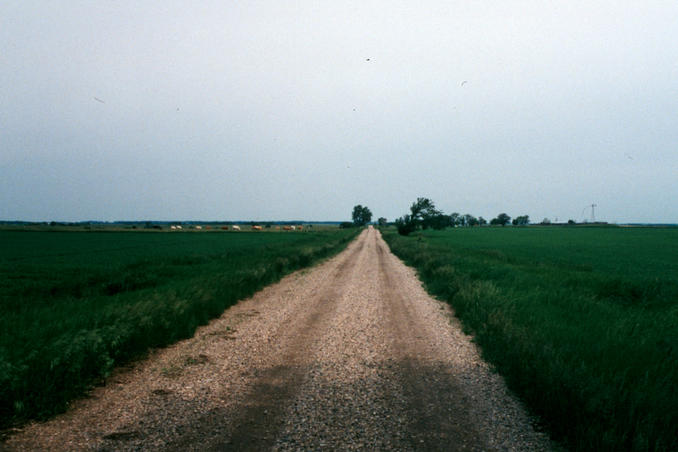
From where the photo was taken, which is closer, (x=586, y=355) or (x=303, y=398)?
(x=303, y=398)

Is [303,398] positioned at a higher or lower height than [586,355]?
lower

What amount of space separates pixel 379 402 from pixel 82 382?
4944mm

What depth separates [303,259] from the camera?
2723cm

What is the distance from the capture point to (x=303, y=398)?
224 inches

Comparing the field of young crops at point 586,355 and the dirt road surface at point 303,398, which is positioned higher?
the field of young crops at point 586,355

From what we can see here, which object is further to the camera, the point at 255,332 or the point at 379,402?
the point at 255,332

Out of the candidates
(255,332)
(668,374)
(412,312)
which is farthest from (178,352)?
(668,374)

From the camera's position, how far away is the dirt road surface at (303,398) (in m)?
4.52

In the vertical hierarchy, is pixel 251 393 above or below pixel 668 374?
below

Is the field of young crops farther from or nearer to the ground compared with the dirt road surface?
farther from the ground

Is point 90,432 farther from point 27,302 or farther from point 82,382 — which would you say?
point 27,302

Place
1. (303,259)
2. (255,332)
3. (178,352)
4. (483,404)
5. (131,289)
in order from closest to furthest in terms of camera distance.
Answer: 1. (483,404)
2. (178,352)
3. (255,332)
4. (131,289)
5. (303,259)

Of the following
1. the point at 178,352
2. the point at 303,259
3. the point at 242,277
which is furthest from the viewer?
the point at 303,259

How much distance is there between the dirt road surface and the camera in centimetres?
452
